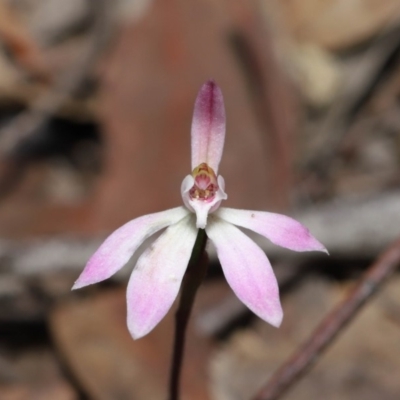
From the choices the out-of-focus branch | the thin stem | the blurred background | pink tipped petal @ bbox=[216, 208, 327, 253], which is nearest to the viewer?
pink tipped petal @ bbox=[216, 208, 327, 253]

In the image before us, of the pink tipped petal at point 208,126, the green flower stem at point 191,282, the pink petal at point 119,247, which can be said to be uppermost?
the pink tipped petal at point 208,126

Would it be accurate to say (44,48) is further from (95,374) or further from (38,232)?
(95,374)

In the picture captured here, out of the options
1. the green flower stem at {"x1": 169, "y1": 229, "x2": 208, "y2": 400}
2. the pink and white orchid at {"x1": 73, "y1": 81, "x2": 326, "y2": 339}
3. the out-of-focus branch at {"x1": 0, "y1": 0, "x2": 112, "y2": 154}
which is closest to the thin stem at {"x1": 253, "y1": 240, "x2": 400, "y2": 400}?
the green flower stem at {"x1": 169, "y1": 229, "x2": 208, "y2": 400}

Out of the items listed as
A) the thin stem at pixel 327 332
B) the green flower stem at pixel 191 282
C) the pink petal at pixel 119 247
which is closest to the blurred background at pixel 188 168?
Result: the thin stem at pixel 327 332

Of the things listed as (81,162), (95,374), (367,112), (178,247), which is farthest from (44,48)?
(178,247)

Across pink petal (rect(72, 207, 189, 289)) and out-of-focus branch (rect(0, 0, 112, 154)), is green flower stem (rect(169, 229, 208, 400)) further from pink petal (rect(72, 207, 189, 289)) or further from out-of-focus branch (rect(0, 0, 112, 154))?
out-of-focus branch (rect(0, 0, 112, 154))

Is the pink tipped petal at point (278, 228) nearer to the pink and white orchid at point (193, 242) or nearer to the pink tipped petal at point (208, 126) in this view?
the pink and white orchid at point (193, 242)

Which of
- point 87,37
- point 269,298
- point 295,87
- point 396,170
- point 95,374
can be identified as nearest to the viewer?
point 269,298
